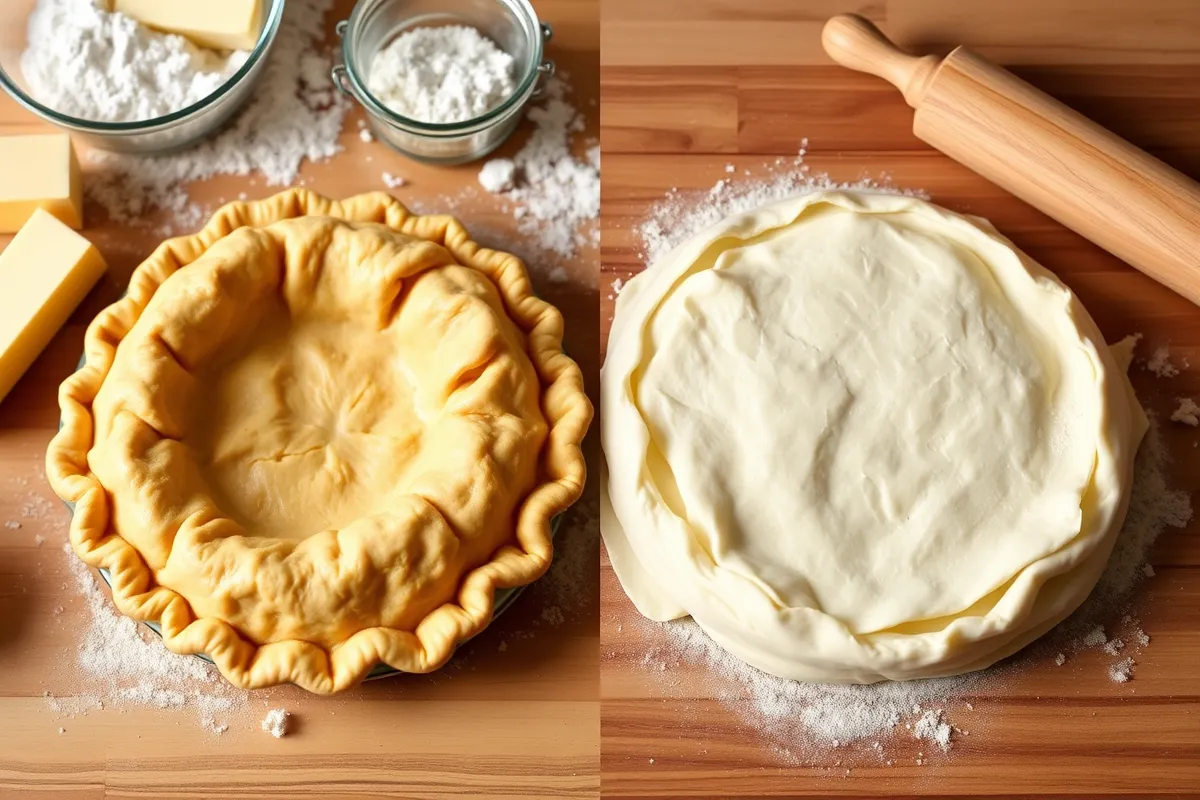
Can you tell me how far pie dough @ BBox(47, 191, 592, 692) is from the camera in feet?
5.16

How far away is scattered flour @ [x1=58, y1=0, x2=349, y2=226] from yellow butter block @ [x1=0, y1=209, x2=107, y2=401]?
0.14 meters

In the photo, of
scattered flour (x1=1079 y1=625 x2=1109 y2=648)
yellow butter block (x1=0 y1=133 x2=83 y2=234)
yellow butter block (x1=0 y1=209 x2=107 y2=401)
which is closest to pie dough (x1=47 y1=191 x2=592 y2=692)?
yellow butter block (x1=0 y1=209 x2=107 y2=401)

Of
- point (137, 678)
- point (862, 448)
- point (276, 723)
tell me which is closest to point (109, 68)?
point (137, 678)

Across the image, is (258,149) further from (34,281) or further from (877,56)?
(877,56)

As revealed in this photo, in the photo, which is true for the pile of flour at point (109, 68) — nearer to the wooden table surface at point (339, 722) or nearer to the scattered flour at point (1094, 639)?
the wooden table surface at point (339, 722)

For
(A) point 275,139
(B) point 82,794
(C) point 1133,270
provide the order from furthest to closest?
(A) point 275,139, (C) point 1133,270, (B) point 82,794

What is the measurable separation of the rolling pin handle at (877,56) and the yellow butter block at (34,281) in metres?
1.22

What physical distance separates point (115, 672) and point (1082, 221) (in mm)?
1594

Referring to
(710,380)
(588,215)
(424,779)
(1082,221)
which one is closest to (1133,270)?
(1082,221)

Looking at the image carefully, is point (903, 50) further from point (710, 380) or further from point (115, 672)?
point (115, 672)

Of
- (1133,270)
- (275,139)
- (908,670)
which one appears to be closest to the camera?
(908,670)

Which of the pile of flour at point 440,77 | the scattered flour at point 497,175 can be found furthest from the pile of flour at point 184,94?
the scattered flour at point 497,175

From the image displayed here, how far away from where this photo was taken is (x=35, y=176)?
6.13ft

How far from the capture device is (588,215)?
1.95 meters
